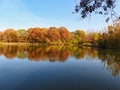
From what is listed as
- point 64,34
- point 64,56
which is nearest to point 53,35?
point 64,34

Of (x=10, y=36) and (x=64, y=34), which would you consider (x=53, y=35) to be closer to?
(x=64, y=34)

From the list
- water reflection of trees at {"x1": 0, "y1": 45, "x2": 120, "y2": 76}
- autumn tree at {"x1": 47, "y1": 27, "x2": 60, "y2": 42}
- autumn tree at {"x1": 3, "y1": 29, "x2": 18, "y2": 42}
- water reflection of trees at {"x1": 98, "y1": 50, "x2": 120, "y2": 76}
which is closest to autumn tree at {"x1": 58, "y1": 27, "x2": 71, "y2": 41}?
autumn tree at {"x1": 47, "y1": 27, "x2": 60, "y2": 42}

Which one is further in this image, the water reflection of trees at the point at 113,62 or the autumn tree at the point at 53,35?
the autumn tree at the point at 53,35

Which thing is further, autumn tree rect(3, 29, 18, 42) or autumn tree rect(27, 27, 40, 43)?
autumn tree rect(3, 29, 18, 42)

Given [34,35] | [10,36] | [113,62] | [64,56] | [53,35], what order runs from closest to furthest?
[113,62] < [64,56] < [53,35] < [34,35] < [10,36]

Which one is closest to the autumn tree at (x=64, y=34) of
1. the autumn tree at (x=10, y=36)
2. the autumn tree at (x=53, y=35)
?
the autumn tree at (x=53, y=35)

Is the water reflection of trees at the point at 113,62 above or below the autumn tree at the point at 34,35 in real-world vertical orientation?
below

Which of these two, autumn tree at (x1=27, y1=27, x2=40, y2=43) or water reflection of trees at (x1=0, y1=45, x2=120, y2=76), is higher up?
autumn tree at (x1=27, y1=27, x2=40, y2=43)

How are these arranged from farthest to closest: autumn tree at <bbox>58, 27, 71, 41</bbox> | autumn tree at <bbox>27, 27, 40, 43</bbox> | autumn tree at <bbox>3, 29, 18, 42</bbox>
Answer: autumn tree at <bbox>3, 29, 18, 42</bbox>, autumn tree at <bbox>58, 27, 71, 41</bbox>, autumn tree at <bbox>27, 27, 40, 43</bbox>

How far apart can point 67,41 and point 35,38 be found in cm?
1227

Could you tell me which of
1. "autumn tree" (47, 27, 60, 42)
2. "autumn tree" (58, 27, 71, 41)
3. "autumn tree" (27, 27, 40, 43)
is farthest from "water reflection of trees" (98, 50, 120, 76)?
"autumn tree" (27, 27, 40, 43)

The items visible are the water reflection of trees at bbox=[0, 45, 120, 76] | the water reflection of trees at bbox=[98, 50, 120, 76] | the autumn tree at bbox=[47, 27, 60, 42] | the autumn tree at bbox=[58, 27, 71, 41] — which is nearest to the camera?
the water reflection of trees at bbox=[98, 50, 120, 76]

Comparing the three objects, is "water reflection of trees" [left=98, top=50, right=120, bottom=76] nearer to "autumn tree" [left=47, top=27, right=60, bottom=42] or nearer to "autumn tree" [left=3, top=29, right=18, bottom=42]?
"autumn tree" [left=47, top=27, right=60, bottom=42]

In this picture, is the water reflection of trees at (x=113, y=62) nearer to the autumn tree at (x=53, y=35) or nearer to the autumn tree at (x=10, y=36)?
the autumn tree at (x=53, y=35)
